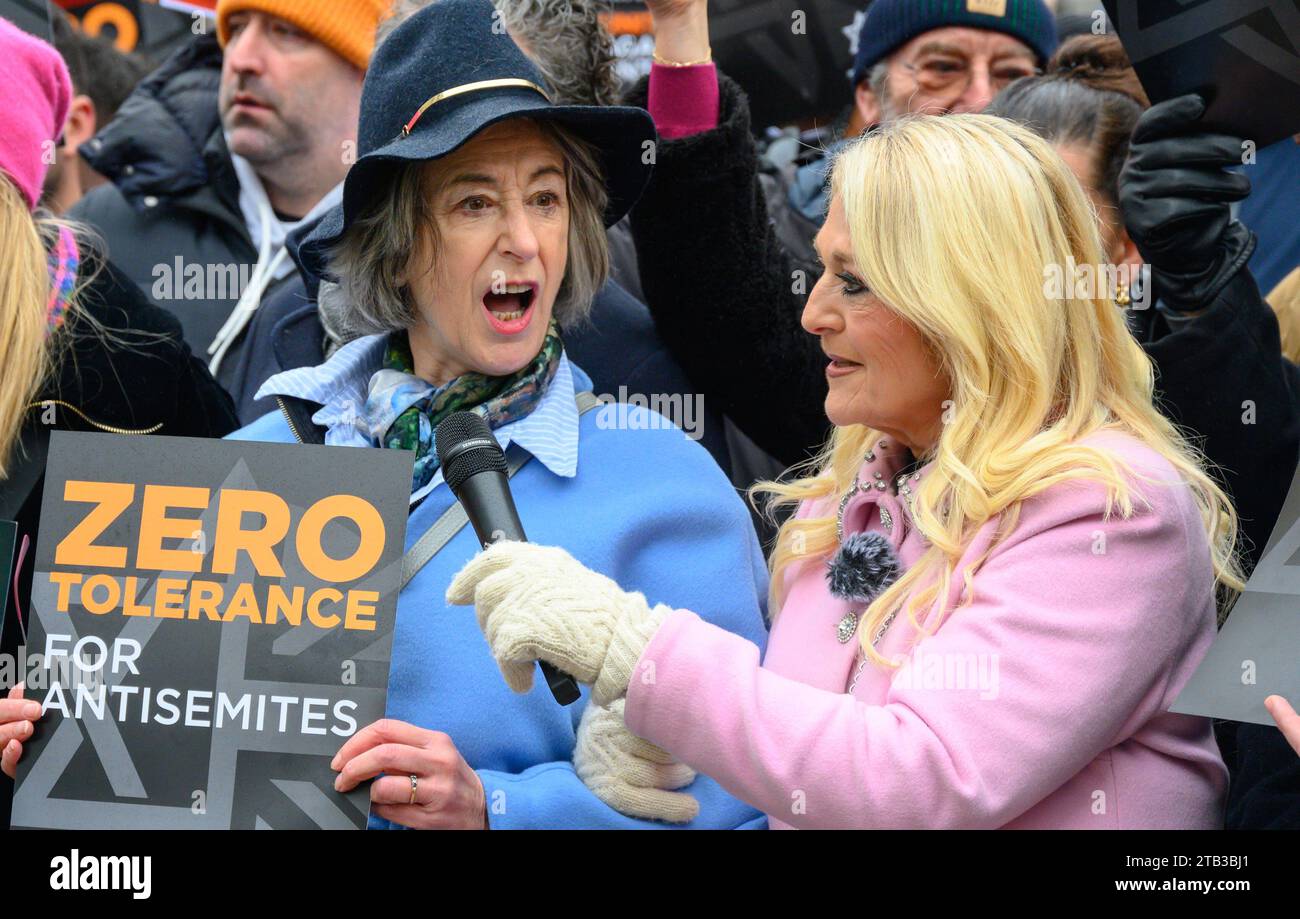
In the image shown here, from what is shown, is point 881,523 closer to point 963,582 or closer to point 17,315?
point 963,582

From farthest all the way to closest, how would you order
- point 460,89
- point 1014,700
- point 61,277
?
point 61,277
point 460,89
point 1014,700

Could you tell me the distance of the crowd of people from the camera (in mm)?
2115

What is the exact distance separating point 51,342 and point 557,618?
135 centimetres

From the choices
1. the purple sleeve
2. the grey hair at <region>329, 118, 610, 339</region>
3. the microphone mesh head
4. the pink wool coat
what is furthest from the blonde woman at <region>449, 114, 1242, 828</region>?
the purple sleeve

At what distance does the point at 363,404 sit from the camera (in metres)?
2.94

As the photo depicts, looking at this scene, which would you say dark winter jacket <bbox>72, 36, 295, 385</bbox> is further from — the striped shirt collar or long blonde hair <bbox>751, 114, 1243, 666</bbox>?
long blonde hair <bbox>751, 114, 1243, 666</bbox>

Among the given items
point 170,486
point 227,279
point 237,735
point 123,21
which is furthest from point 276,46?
point 237,735

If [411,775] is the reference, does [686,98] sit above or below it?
above

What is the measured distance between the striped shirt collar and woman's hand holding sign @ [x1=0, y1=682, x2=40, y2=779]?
629 millimetres

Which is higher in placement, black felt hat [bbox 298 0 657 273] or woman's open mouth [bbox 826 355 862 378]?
black felt hat [bbox 298 0 657 273]

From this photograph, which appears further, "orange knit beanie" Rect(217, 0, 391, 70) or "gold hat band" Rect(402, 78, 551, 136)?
"orange knit beanie" Rect(217, 0, 391, 70)

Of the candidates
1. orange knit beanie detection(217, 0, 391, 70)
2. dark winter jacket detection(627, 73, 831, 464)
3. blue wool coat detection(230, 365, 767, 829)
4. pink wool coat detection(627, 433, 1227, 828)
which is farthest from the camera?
orange knit beanie detection(217, 0, 391, 70)

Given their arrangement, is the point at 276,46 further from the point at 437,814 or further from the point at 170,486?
the point at 437,814

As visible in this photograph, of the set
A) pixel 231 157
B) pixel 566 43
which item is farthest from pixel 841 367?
pixel 231 157
